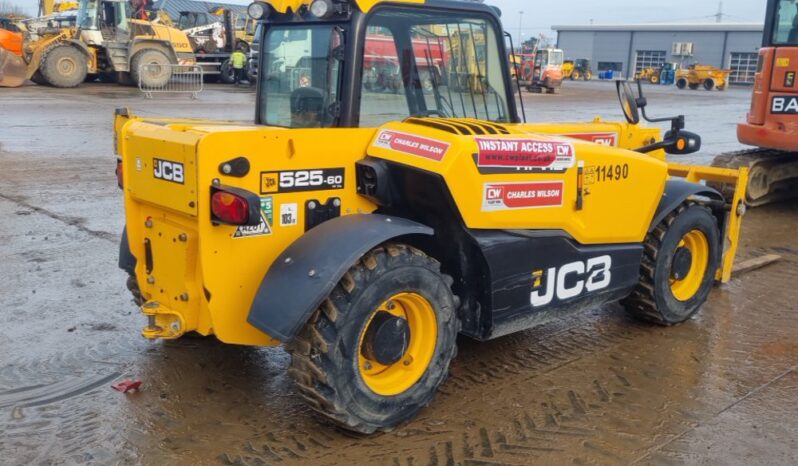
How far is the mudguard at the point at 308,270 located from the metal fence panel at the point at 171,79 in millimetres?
21772

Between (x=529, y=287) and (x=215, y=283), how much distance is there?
1730 mm

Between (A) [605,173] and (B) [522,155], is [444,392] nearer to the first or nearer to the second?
(B) [522,155]

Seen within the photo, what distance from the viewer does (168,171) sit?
364 centimetres

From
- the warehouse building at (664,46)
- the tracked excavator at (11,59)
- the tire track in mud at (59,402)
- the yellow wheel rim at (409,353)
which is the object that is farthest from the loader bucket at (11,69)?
the warehouse building at (664,46)

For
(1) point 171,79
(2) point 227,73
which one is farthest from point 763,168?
(2) point 227,73

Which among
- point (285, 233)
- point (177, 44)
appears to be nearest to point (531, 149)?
point (285, 233)

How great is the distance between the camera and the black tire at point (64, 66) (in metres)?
24.5

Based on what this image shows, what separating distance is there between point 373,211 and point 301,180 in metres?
0.51

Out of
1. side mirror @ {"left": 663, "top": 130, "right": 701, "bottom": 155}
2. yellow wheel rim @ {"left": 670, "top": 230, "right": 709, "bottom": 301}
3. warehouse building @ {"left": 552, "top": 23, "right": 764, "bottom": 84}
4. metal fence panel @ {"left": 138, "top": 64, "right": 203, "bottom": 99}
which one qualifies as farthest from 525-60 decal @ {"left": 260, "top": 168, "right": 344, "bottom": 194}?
warehouse building @ {"left": 552, "top": 23, "right": 764, "bottom": 84}

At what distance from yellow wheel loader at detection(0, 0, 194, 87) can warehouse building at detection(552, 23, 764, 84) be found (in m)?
52.0

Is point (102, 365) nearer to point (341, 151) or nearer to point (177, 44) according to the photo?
point (341, 151)

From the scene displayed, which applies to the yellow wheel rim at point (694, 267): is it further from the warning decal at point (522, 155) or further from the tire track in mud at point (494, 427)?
the warning decal at point (522, 155)

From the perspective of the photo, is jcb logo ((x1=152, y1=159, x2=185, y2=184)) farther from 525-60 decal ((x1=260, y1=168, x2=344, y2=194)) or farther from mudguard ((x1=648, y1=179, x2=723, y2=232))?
mudguard ((x1=648, y1=179, x2=723, y2=232))

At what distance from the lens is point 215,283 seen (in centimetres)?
354
